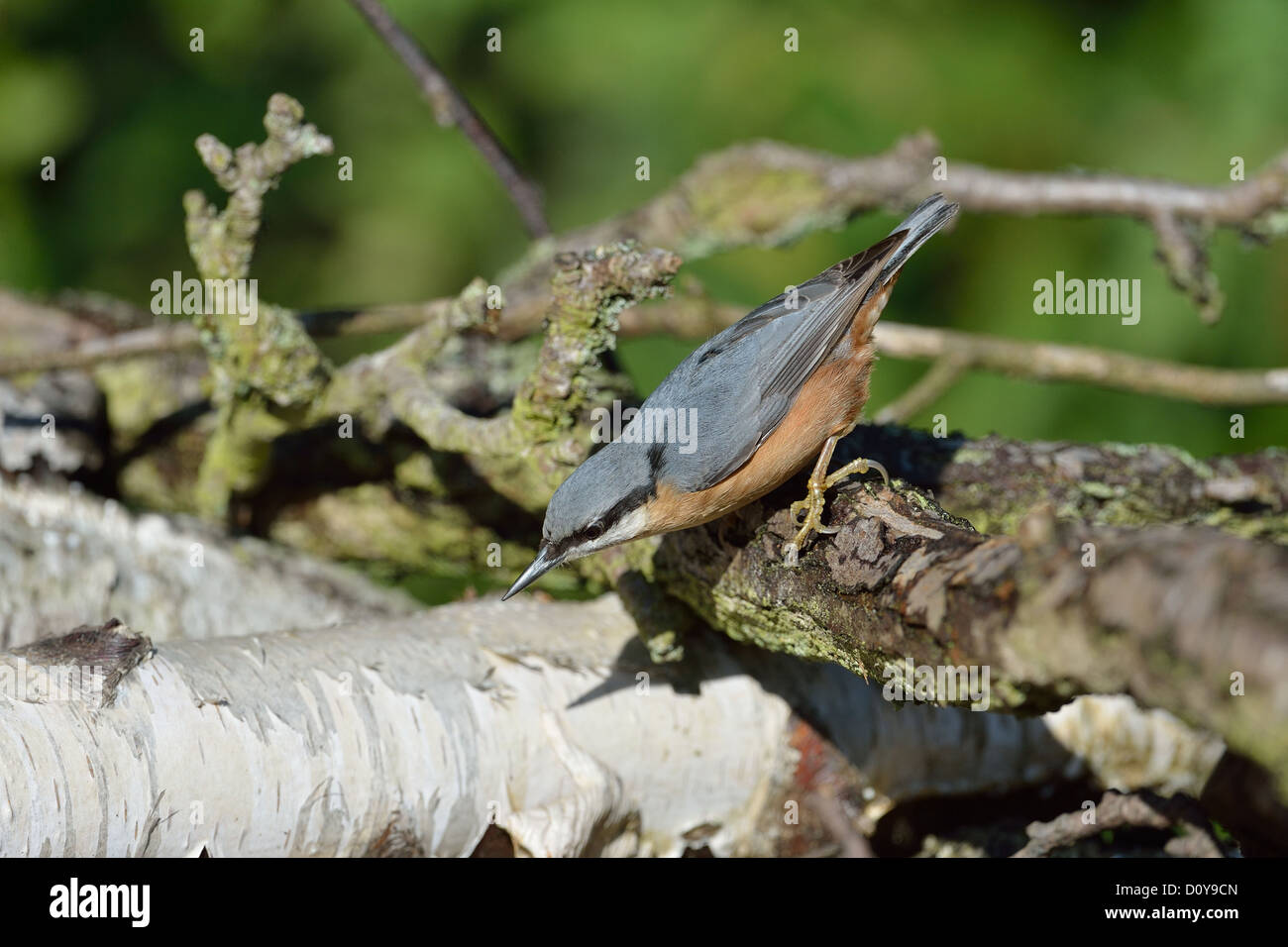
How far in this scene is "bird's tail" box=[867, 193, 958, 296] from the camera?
205cm

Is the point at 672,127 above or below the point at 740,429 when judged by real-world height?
above

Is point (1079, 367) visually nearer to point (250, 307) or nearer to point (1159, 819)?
point (1159, 819)

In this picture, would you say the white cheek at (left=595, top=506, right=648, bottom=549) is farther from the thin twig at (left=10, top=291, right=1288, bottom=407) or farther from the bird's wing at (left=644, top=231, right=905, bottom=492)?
the thin twig at (left=10, top=291, right=1288, bottom=407)

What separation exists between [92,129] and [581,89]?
1695 millimetres

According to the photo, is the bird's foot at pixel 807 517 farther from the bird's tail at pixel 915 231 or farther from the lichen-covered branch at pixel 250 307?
the lichen-covered branch at pixel 250 307

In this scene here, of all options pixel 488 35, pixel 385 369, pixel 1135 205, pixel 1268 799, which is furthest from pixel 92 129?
pixel 1268 799

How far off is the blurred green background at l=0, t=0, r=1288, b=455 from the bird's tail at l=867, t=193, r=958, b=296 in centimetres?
166

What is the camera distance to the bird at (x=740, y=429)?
1.77 meters

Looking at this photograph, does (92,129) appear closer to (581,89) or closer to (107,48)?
(107,48)

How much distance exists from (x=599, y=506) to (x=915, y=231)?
33.0 inches

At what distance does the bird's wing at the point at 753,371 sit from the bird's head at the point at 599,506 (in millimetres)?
45

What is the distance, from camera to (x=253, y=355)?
2.26 meters

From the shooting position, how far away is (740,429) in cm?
182

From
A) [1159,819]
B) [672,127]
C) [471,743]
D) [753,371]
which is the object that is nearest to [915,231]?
[753,371]
